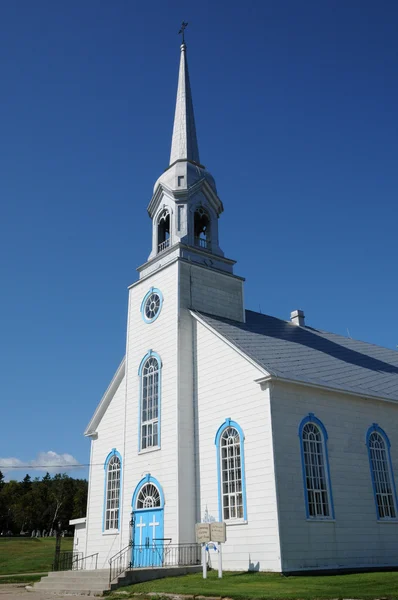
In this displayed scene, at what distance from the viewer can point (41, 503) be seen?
9262 centimetres

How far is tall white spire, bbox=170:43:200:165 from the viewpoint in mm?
28859

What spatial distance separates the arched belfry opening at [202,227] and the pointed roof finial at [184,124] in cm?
308

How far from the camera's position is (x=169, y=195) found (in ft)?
88.9

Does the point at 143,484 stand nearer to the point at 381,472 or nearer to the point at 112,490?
the point at 112,490

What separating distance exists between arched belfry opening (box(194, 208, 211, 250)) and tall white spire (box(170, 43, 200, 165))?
3.08 m

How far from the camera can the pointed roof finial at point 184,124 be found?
94.7ft

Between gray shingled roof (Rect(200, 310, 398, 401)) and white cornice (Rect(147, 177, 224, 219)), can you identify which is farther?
white cornice (Rect(147, 177, 224, 219))

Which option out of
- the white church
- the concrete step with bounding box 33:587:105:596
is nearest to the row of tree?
the white church

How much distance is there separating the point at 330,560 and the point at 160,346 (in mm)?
10530

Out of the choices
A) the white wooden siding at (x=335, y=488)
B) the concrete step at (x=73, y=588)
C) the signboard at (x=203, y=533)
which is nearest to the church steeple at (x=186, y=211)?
the white wooden siding at (x=335, y=488)

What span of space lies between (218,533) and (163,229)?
590 inches

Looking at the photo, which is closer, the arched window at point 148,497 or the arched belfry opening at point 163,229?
the arched window at point 148,497

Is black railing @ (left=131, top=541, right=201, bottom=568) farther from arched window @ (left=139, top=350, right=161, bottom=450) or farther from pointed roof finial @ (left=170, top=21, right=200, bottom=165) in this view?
pointed roof finial @ (left=170, top=21, right=200, bottom=165)

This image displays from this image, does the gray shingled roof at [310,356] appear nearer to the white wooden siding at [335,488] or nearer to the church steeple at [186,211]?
the white wooden siding at [335,488]
